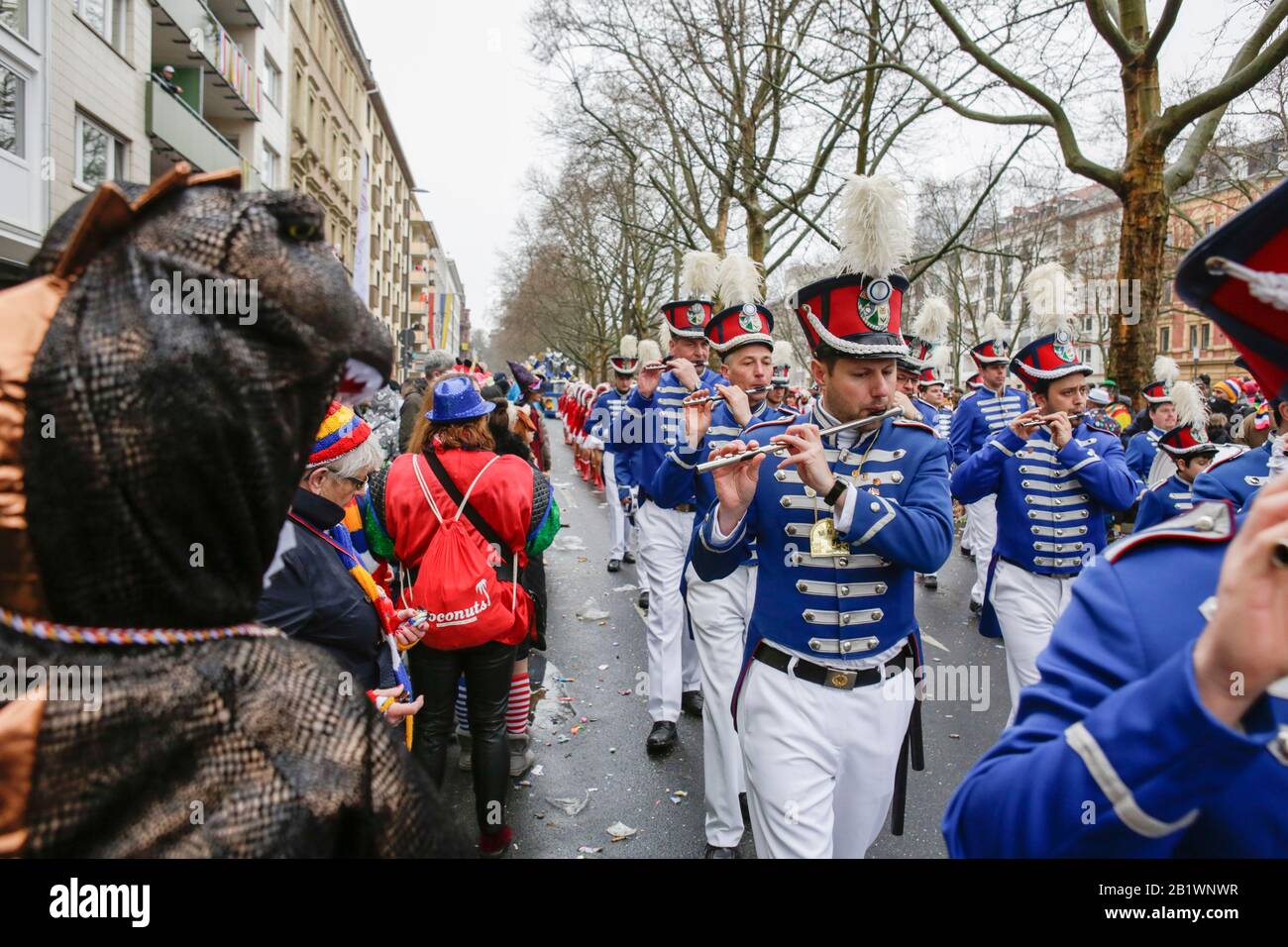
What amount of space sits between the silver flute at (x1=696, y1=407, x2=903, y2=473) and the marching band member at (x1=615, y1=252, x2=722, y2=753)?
66.0 inches

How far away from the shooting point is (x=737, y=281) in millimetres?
7277

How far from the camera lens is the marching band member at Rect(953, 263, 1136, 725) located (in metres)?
4.95

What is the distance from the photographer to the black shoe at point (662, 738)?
5520 mm

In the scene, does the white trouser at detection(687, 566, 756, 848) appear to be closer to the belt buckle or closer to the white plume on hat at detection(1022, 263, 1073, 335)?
the belt buckle

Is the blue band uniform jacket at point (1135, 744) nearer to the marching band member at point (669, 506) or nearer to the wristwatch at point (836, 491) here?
the wristwatch at point (836, 491)

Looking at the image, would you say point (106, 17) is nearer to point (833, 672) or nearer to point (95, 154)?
point (95, 154)

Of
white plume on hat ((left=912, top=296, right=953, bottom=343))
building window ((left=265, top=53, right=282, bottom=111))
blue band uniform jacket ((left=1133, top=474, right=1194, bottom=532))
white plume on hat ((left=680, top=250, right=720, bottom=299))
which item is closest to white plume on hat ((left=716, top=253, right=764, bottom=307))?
white plume on hat ((left=680, top=250, right=720, bottom=299))

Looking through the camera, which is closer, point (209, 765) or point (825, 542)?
point (209, 765)

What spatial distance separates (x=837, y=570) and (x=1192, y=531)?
192 cm

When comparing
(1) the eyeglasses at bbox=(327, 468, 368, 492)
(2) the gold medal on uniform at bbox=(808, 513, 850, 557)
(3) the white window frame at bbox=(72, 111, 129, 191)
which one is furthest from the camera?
(3) the white window frame at bbox=(72, 111, 129, 191)

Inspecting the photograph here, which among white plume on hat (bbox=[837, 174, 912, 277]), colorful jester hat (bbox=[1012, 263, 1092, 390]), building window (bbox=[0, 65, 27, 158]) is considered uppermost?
building window (bbox=[0, 65, 27, 158])

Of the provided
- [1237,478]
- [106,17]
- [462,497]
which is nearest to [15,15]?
[106,17]
